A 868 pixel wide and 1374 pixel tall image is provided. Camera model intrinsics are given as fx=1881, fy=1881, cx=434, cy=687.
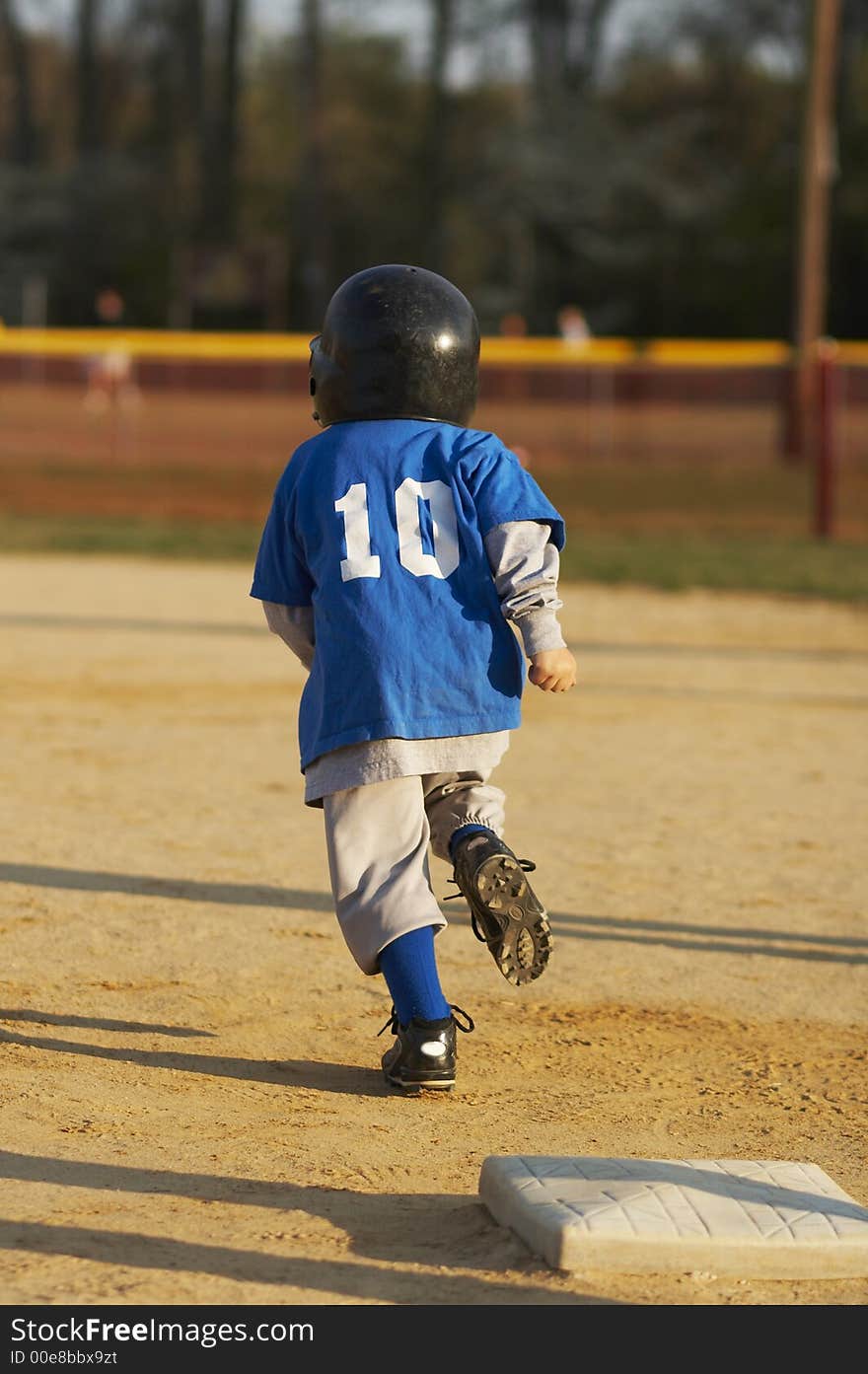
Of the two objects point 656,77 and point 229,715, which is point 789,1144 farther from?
point 656,77

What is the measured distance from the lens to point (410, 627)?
10.3 feet

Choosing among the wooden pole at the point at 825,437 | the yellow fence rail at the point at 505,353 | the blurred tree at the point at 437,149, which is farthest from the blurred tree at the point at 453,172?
the wooden pole at the point at 825,437

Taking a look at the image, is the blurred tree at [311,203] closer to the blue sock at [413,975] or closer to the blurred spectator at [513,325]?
the blurred spectator at [513,325]

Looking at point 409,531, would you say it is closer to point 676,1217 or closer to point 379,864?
point 379,864

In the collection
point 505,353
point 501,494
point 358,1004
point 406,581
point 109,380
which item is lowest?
point 109,380

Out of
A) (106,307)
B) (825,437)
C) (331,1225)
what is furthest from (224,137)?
(331,1225)

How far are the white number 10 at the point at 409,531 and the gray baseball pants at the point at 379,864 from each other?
36 centimetres

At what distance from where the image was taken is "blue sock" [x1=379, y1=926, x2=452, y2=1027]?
3.17 m

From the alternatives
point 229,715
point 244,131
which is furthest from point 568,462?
point 244,131

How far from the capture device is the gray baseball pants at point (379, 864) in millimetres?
3156

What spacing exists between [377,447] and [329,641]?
343 millimetres

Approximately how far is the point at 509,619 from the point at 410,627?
19 cm
